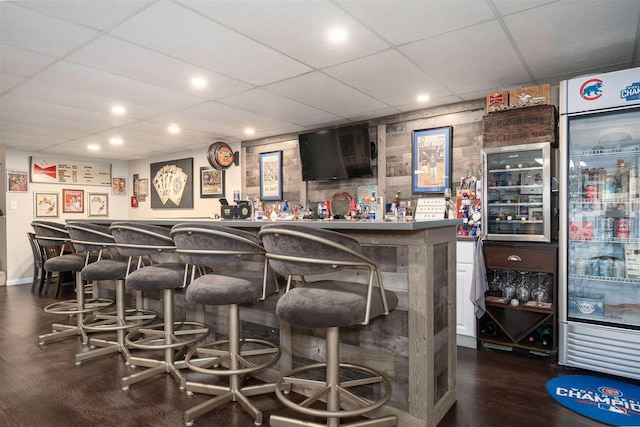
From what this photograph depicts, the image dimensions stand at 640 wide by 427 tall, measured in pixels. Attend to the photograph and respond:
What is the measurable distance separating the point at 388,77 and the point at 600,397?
2.96 meters

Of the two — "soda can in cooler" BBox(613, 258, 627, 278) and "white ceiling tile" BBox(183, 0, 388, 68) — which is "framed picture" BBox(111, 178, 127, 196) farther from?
"soda can in cooler" BBox(613, 258, 627, 278)

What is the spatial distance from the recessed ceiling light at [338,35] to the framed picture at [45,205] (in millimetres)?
7148

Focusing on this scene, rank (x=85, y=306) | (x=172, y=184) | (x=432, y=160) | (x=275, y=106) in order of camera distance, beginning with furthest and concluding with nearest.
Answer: (x=172, y=184), (x=432, y=160), (x=275, y=106), (x=85, y=306)

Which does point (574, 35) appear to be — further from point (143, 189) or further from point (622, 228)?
point (143, 189)

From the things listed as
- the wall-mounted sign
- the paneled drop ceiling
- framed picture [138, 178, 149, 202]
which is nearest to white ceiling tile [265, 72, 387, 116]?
the paneled drop ceiling

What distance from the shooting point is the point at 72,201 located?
25.6ft

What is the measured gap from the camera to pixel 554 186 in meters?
3.64

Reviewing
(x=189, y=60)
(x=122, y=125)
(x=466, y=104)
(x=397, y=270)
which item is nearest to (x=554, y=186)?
(x=466, y=104)

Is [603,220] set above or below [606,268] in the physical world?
above

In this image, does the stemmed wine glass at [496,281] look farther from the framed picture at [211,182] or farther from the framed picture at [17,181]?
the framed picture at [17,181]

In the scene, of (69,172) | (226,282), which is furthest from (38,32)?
(69,172)

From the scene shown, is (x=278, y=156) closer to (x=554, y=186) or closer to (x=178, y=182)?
(x=178, y=182)

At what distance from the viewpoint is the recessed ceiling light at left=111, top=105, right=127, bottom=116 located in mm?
4430

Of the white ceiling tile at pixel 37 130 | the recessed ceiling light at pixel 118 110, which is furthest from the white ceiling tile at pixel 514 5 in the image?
the white ceiling tile at pixel 37 130
